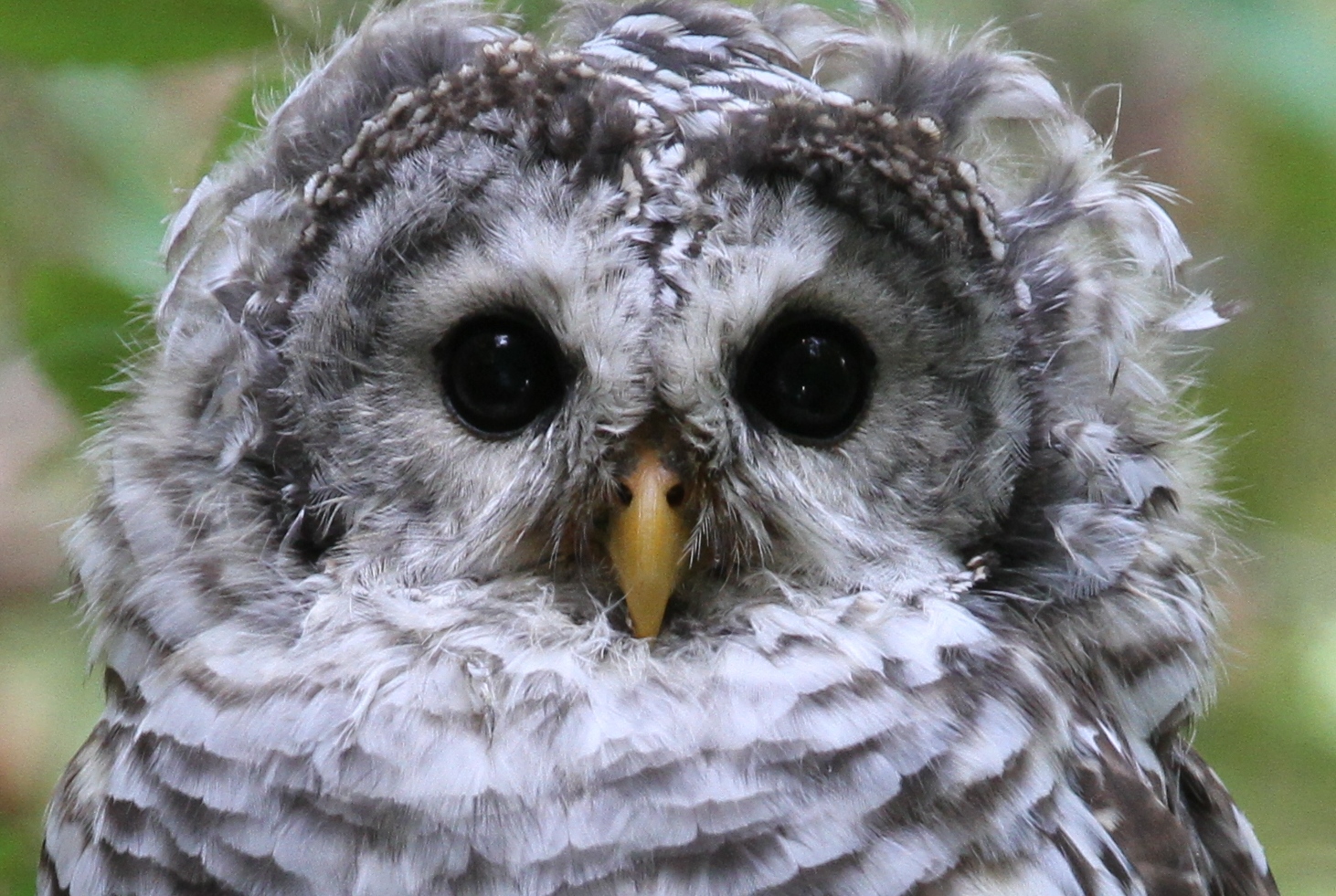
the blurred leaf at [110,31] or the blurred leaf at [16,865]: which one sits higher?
the blurred leaf at [110,31]

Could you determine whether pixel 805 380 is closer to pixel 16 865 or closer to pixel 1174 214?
pixel 16 865

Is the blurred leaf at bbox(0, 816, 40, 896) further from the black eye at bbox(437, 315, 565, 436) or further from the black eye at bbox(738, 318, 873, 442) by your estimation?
the black eye at bbox(738, 318, 873, 442)

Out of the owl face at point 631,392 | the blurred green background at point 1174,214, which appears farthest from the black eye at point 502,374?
the blurred green background at point 1174,214

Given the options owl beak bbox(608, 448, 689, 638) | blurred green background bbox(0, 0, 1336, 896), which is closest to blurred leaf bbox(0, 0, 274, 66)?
blurred green background bbox(0, 0, 1336, 896)

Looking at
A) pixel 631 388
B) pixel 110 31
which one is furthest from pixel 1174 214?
pixel 110 31

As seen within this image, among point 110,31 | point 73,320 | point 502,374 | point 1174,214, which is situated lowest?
point 1174,214

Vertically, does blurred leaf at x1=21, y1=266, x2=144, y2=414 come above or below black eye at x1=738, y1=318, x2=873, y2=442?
below

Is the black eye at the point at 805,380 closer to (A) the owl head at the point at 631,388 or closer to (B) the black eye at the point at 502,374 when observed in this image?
(A) the owl head at the point at 631,388
